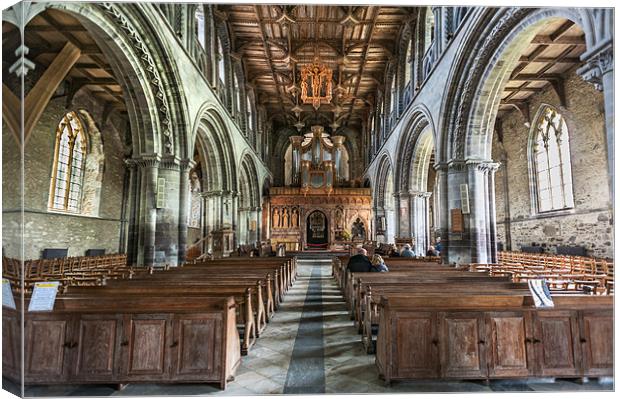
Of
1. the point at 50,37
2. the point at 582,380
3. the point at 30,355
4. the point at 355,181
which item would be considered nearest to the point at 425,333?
the point at 582,380

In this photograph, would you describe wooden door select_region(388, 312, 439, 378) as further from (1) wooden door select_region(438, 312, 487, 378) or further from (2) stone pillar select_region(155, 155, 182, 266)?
(2) stone pillar select_region(155, 155, 182, 266)

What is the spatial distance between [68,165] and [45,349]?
1238 cm

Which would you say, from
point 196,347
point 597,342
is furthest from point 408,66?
point 196,347

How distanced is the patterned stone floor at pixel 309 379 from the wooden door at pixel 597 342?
15 cm

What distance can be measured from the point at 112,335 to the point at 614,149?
4.59 meters

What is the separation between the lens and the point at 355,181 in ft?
82.3

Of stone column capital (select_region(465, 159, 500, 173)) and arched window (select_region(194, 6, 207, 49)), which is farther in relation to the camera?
arched window (select_region(194, 6, 207, 49))

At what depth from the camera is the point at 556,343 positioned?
333 centimetres

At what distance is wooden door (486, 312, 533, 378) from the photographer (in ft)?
10.8

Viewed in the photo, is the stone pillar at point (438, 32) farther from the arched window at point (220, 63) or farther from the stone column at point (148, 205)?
the stone column at point (148, 205)

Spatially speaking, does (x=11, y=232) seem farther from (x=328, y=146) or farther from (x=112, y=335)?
(x=328, y=146)

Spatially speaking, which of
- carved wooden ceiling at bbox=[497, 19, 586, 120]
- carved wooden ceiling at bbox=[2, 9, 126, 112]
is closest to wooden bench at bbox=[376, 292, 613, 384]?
carved wooden ceiling at bbox=[2, 9, 126, 112]

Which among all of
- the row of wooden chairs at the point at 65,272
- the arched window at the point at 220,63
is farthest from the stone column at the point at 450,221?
the arched window at the point at 220,63

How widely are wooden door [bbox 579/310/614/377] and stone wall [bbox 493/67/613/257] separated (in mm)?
6732
